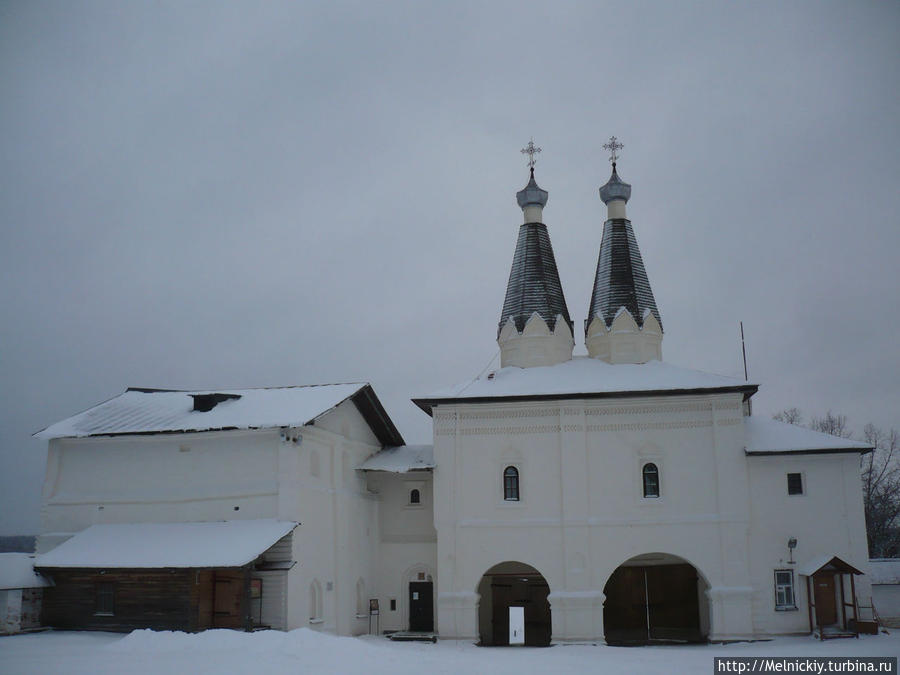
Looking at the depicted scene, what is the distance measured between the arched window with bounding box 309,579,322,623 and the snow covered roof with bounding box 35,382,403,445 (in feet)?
15.7

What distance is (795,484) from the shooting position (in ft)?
84.2

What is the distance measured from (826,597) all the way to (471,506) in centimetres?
1047

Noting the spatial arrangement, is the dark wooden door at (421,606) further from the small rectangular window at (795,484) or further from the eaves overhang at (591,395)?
the small rectangular window at (795,484)

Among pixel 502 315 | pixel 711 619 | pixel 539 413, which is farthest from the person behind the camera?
pixel 502 315

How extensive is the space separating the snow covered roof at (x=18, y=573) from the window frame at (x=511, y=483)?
1296 cm

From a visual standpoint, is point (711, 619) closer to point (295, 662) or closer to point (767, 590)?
point (767, 590)

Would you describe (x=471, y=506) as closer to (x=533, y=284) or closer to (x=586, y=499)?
(x=586, y=499)

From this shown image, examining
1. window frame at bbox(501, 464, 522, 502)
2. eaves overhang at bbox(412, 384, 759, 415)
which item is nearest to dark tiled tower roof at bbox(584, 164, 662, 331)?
eaves overhang at bbox(412, 384, 759, 415)

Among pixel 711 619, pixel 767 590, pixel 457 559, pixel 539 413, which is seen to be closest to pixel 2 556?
pixel 457 559

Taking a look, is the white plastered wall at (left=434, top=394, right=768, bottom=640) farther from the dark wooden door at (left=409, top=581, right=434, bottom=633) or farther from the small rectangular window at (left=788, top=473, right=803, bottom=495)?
the dark wooden door at (left=409, top=581, right=434, bottom=633)

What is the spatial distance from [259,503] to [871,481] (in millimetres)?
37708

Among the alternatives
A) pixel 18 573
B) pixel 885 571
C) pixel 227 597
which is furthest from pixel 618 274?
pixel 18 573

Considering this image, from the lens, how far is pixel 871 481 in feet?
157

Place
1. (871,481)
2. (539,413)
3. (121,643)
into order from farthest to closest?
(871,481), (539,413), (121,643)
